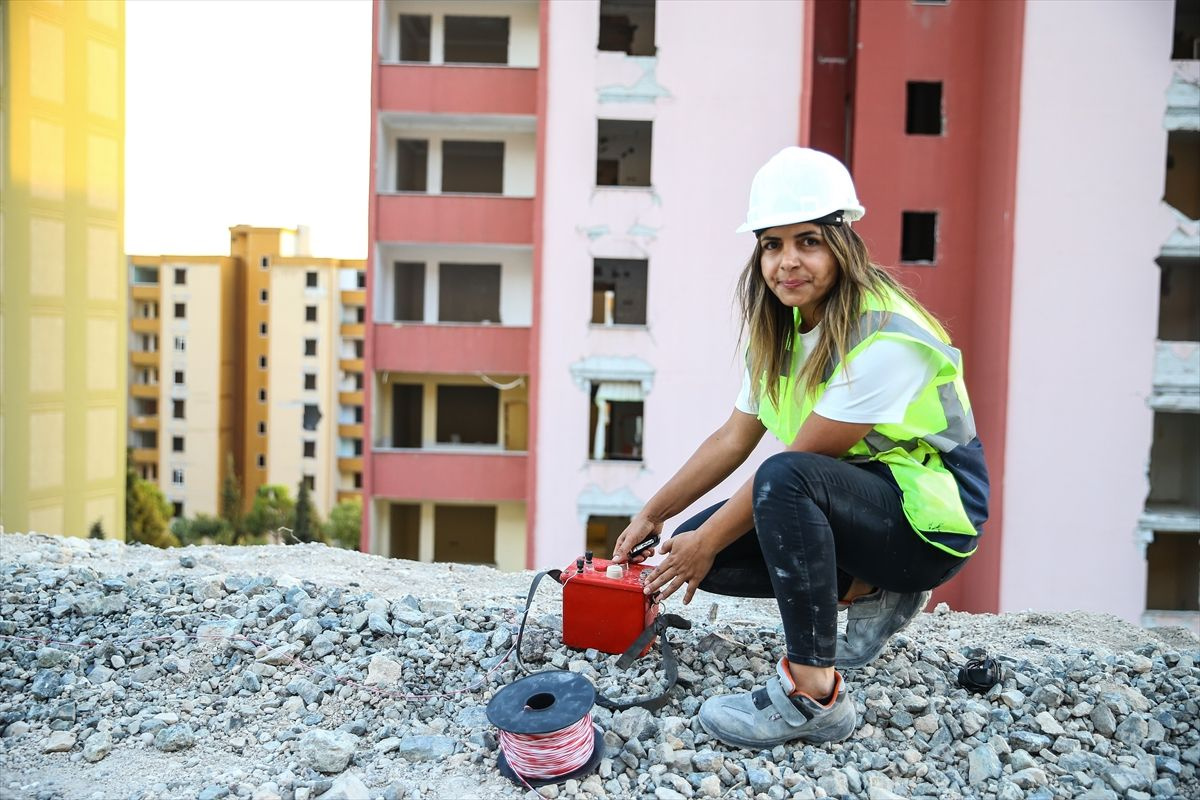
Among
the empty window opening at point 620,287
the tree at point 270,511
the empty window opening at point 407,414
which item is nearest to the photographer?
the empty window opening at point 620,287

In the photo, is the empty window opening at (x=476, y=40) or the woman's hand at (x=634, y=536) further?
the empty window opening at (x=476, y=40)

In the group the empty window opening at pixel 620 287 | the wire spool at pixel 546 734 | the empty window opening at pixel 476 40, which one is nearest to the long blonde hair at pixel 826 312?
the wire spool at pixel 546 734

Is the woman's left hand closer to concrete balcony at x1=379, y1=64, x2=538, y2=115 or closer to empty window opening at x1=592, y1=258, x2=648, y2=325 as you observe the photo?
empty window opening at x1=592, y1=258, x2=648, y2=325

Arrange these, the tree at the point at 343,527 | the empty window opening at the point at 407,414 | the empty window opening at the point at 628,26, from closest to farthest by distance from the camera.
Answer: the empty window opening at the point at 628,26, the empty window opening at the point at 407,414, the tree at the point at 343,527

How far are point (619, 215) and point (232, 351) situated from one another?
35451 millimetres

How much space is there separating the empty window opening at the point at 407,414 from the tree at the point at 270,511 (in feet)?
77.7

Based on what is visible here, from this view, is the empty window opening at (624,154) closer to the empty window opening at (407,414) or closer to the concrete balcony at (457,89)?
the concrete balcony at (457,89)

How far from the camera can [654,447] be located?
13812mm

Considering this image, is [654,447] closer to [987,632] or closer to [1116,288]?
[1116,288]

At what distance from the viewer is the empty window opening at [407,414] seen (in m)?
16.6

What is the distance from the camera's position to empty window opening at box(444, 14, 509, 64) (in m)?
16.3

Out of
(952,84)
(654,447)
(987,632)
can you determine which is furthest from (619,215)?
(987,632)

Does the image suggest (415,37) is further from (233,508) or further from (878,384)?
(233,508)

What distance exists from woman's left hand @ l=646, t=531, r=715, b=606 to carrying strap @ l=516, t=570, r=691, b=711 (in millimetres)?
351
